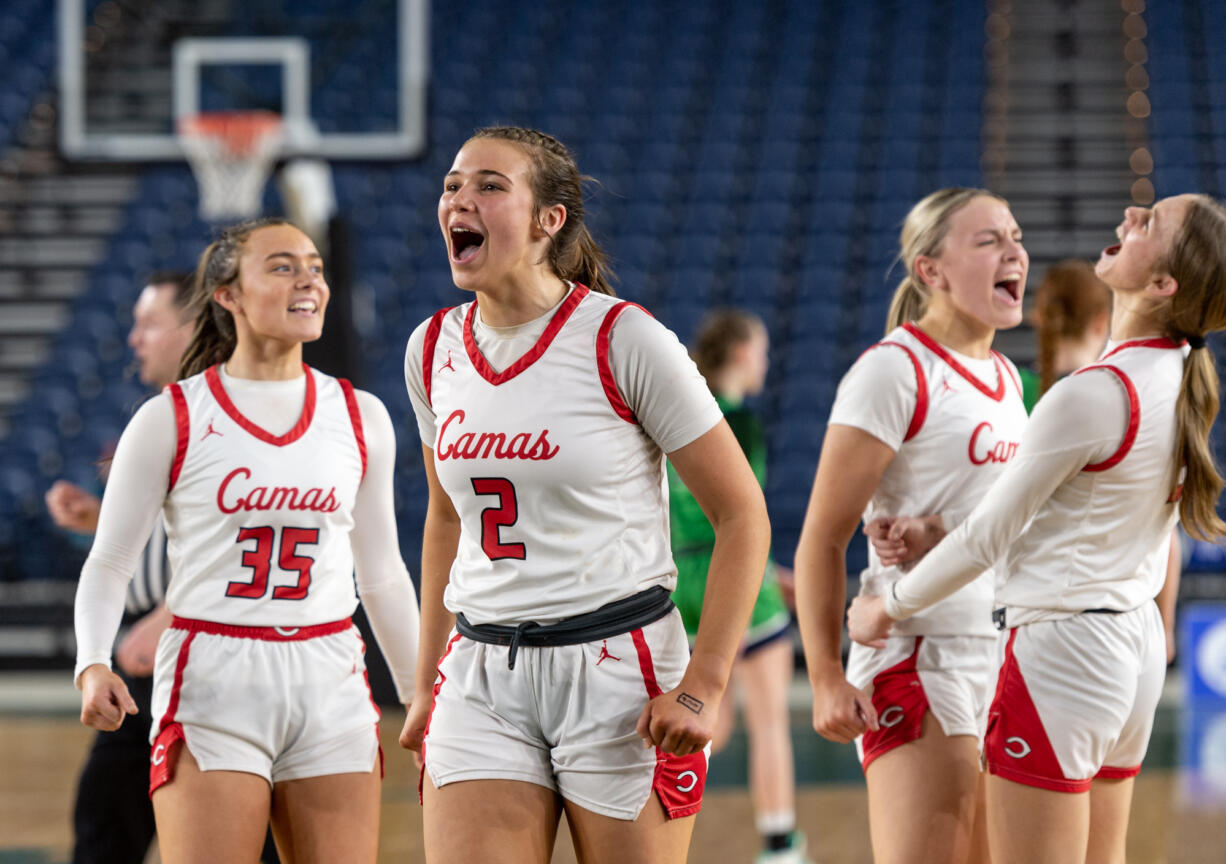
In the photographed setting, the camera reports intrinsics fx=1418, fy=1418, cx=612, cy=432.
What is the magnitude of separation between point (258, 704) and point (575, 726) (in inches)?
30.4

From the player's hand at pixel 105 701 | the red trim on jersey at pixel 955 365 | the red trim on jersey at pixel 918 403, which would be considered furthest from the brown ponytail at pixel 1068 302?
the player's hand at pixel 105 701

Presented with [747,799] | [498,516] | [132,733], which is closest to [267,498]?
[498,516]

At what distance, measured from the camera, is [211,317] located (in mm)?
3096

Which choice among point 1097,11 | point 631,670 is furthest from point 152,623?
point 1097,11

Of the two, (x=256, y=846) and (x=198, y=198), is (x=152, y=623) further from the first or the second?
(x=198, y=198)

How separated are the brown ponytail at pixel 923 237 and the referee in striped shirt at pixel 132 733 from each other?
1.63 meters

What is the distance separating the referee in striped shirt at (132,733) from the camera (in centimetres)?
312

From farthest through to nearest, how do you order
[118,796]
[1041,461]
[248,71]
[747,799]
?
1. [248,71]
2. [747,799]
3. [118,796]
4. [1041,461]

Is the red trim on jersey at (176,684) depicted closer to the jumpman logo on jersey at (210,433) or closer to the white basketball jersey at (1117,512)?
the jumpman logo on jersey at (210,433)

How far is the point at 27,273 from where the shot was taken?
498 inches

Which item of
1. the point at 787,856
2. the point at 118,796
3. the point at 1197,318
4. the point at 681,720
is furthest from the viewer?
the point at 787,856

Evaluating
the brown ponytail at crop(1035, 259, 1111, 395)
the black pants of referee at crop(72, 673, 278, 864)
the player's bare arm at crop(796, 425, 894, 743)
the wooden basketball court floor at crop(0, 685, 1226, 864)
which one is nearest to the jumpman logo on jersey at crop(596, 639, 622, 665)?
the player's bare arm at crop(796, 425, 894, 743)

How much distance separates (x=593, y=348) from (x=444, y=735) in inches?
25.9

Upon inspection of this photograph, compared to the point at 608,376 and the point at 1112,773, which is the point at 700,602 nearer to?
the point at 1112,773
